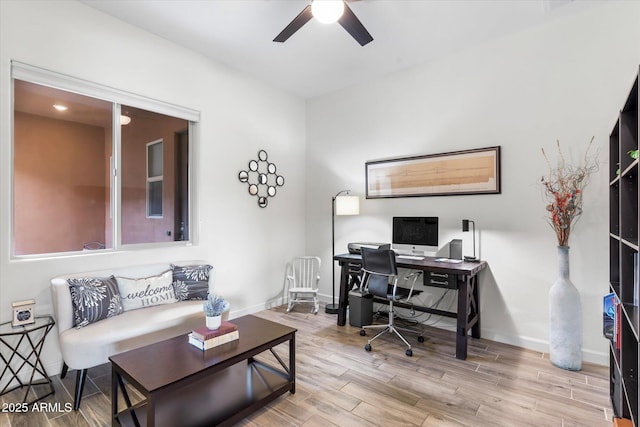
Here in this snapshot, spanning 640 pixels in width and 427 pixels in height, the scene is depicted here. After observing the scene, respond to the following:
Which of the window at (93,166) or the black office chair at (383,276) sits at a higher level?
the window at (93,166)

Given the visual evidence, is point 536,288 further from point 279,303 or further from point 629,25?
point 279,303

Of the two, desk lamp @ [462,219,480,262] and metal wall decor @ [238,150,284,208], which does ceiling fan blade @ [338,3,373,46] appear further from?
metal wall decor @ [238,150,284,208]

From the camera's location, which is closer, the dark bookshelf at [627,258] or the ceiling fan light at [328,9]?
the dark bookshelf at [627,258]

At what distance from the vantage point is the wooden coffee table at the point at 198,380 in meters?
1.71

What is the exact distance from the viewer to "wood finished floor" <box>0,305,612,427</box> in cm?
199

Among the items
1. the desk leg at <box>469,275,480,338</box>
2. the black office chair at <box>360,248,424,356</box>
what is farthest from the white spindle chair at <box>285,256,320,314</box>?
the desk leg at <box>469,275,480,338</box>

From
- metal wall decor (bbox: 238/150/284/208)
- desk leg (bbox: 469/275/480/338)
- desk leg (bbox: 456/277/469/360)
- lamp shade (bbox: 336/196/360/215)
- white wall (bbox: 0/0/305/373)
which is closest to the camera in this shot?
white wall (bbox: 0/0/305/373)

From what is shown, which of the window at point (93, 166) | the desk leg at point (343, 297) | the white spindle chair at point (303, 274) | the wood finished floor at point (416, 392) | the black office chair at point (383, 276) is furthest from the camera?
the white spindle chair at point (303, 274)

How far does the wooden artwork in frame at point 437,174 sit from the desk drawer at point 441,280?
0.94 meters

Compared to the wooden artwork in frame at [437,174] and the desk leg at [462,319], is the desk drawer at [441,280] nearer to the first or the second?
the desk leg at [462,319]

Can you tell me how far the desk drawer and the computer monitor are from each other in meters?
0.27

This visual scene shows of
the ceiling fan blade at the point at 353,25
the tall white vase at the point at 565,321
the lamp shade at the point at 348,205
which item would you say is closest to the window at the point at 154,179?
the lamp shade at the point at 348,205

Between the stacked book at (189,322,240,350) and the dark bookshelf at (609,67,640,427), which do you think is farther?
the stacked book at (189,322,240,350)

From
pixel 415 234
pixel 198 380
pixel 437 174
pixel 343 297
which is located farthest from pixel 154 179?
pixel 437 174
